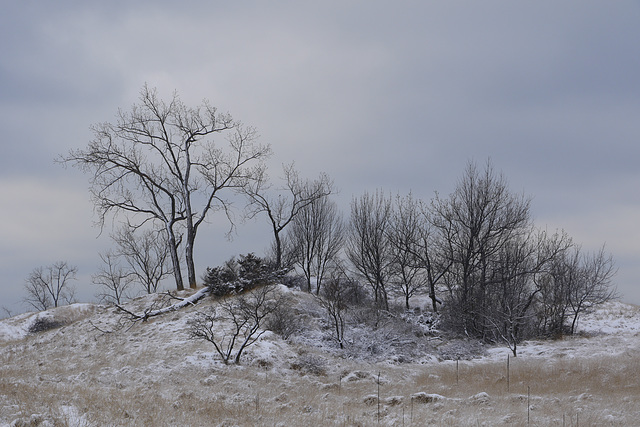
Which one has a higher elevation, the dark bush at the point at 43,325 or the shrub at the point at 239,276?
the shrub at the point at 239,276

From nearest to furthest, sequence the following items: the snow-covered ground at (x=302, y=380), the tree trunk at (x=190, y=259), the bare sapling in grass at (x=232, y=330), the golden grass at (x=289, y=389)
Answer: the golden grass at (x=289, y=389) → the snow-covered ground at (x=302, y=380) → the bare sapling in grass at (x=232, y=330) → the tree trunk at (x=190, y=259)

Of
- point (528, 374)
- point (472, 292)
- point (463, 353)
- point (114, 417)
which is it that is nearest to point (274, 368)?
point (114, 417)

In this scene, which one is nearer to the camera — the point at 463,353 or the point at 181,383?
the point at 181,383

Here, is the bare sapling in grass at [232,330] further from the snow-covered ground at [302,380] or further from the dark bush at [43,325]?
the dark bush at [43,325]

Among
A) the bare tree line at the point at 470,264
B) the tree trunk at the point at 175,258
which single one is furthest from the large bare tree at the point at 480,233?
the tree trunk at the point at 175,258

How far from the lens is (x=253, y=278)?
2452 cm

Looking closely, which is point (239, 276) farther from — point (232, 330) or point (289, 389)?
point (289, 389)

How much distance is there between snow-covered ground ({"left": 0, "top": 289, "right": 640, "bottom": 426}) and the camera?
32.3 ft

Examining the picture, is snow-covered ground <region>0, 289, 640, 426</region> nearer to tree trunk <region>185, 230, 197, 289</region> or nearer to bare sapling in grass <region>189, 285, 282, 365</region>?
bare sapling in grass <region>189, 285, 282, 365</region>

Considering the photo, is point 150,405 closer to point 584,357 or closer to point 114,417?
point 114,417

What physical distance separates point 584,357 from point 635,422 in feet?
33.0

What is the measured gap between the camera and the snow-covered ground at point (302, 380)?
984 cm

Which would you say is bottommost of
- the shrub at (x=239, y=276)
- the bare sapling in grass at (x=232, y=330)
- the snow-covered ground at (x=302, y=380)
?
the snow-covered ground at (x=302, y=380)

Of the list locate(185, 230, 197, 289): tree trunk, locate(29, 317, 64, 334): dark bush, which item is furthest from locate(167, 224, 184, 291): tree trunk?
locate(29, 317, 64, 334): dark bush
